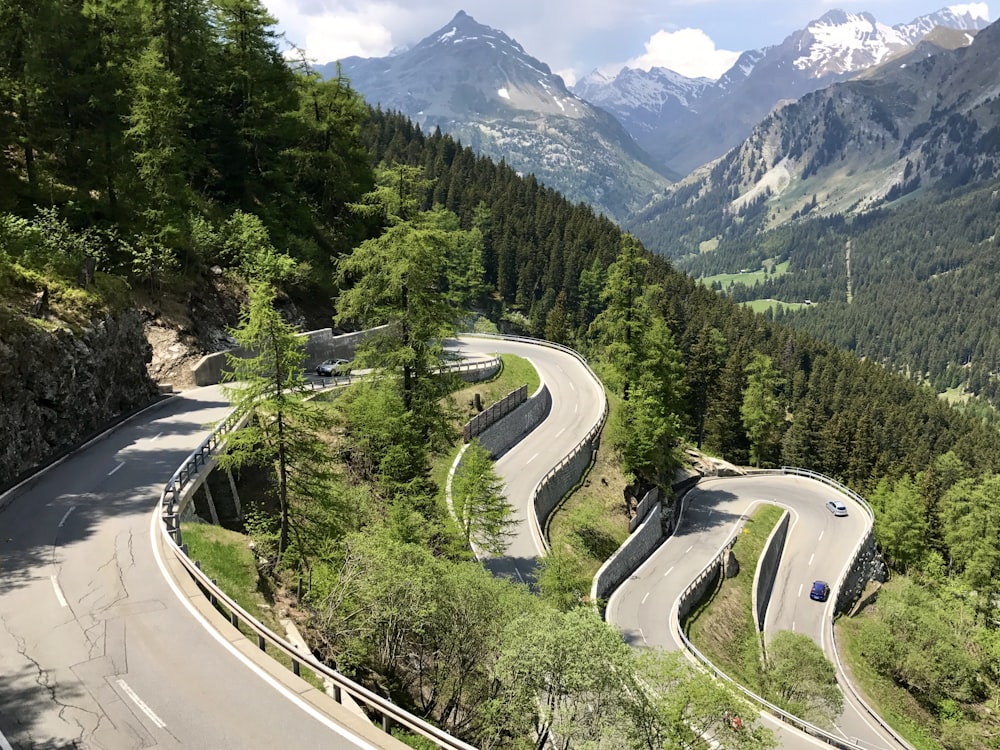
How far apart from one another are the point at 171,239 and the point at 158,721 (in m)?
33.6

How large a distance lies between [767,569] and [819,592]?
4.06m

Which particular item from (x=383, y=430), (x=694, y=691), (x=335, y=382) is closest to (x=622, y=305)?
(x=335, y=382)

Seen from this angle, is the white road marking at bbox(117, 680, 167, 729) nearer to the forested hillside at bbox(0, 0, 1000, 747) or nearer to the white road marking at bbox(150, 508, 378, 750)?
the white road marking at bbox(150, 508, 378, 750)

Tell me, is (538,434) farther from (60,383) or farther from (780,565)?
(60,383)

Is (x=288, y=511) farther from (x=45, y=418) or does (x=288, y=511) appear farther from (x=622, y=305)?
(x=622, y=305)

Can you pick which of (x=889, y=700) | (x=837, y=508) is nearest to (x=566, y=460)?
(x=889, y=700)

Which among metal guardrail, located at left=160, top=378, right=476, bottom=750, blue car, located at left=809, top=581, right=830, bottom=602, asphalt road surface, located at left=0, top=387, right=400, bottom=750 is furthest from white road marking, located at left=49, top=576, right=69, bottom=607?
blue car, located at left=809, top=581, right=830, bottom=602

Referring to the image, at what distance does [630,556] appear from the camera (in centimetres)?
4497

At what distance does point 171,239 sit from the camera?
1545 inches

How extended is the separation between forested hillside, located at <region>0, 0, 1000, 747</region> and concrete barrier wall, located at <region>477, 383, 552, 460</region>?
6.26 m

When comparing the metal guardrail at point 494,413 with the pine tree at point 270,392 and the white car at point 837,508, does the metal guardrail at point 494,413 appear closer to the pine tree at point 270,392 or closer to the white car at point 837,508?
the pine tree at point 270,392

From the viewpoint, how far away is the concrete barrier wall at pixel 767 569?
157 ft

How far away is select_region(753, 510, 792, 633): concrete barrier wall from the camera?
48.0 metres

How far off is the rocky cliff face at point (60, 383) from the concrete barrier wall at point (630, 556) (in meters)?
27.3
